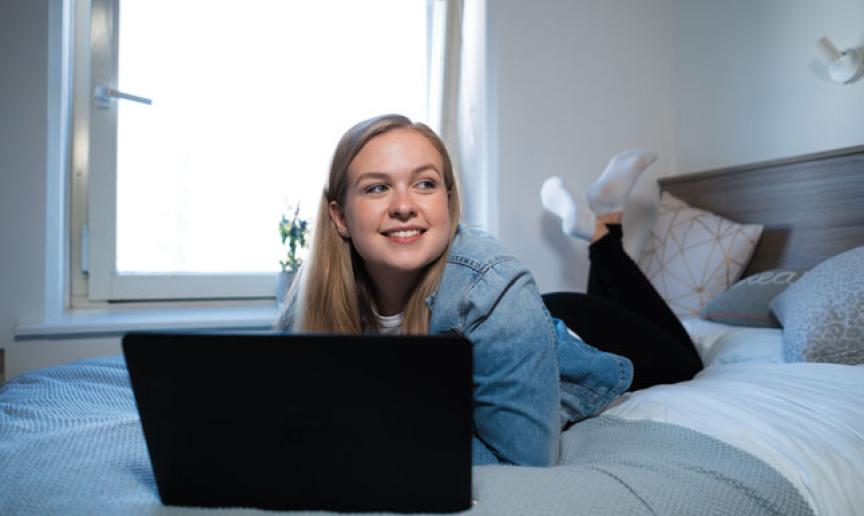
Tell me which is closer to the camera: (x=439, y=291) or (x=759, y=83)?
(x=439, y=291)

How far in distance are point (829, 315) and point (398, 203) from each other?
908 millimetres

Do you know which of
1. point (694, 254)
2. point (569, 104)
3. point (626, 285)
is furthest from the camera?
point (569, 104)

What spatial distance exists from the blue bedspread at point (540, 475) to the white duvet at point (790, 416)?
0.11 feet

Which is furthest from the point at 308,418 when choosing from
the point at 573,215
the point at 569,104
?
the point at 569,104

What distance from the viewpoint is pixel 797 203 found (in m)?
1.73

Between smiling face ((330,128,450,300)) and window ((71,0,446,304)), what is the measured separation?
125cm

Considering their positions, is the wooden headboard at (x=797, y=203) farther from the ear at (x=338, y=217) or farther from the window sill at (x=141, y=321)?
the window sill at (x=141, y=321)

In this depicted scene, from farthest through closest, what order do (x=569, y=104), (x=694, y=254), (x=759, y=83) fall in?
1. (x=569, y=104)
2. (x=759, y=83)
3. (x=694, y=254)

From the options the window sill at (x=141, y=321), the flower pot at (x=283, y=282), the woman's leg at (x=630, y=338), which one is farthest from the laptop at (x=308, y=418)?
the flower pot at (x=283, y=282)

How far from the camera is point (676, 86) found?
2420 millimetres

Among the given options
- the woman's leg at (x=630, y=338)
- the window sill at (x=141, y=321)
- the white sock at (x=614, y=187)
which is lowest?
the window sill at (x=141, y=321)

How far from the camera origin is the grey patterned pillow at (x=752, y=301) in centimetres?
148

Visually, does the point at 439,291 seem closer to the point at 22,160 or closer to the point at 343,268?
the point at 343,268

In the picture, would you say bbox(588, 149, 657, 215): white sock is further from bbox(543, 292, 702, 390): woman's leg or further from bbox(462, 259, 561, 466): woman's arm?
bbox(462, 259, 561, 466): woman's arm
